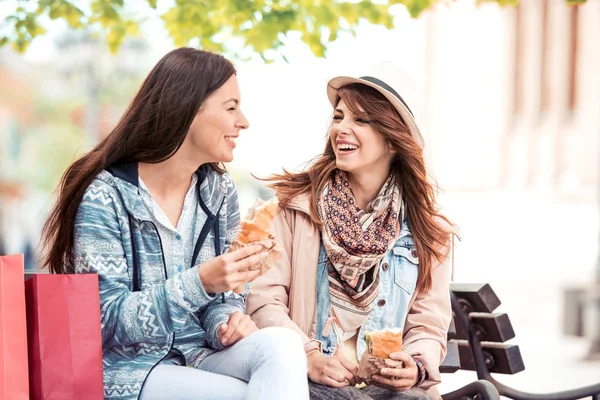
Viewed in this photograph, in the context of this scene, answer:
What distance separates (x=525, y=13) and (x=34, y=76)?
8.16m

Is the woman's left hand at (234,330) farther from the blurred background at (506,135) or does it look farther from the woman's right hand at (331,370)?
the blurred background at (506,135)

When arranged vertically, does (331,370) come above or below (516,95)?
below

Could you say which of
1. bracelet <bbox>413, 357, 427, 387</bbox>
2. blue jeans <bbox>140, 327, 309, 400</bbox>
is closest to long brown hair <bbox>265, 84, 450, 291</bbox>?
bracelet <bbox>413, 357, 427, 387</bbox>

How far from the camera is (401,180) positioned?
3.25m

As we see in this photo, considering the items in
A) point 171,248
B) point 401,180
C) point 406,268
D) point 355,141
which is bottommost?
point 406,268

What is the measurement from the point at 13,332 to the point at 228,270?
585 mm

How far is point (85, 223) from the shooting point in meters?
2.65

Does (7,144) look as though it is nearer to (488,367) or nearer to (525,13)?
(525,13)

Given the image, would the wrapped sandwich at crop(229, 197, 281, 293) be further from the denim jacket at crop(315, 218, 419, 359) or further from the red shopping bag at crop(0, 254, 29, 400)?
the red shopping bag at crop(0, 254, 29, 400)

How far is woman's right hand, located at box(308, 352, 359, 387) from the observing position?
2807mm

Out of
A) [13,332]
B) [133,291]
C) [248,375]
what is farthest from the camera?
[133,291]

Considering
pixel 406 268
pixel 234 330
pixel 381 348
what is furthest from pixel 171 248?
pixel 406 268

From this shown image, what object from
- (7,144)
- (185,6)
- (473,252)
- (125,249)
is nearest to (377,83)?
(125,249)

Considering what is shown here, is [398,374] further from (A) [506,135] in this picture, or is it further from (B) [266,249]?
(A) [506,135]
